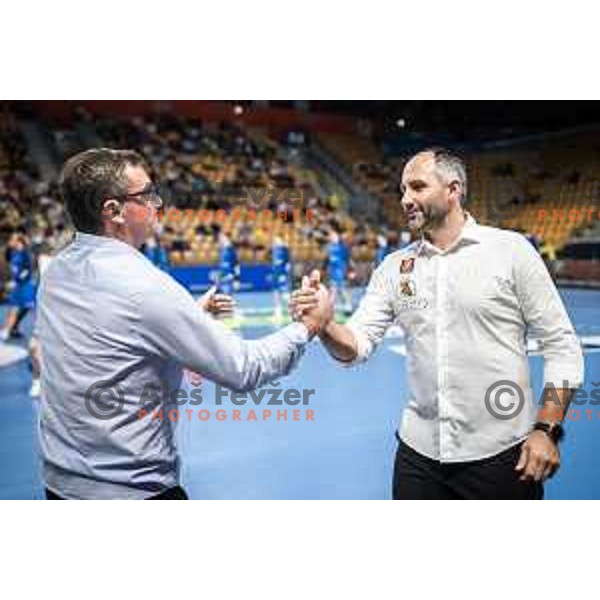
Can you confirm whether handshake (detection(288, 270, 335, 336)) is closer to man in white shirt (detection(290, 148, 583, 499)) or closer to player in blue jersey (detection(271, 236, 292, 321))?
man in white shirt (detection(290, 148, 583, 499))

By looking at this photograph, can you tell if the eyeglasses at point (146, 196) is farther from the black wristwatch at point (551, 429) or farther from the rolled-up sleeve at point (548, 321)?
the black wristwatch at point (551, 429)

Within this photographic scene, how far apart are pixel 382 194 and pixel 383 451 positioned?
33.0ft

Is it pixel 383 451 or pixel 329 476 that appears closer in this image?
pixel 329 476

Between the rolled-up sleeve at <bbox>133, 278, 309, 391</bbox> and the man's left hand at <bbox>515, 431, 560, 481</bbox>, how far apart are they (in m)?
0.82

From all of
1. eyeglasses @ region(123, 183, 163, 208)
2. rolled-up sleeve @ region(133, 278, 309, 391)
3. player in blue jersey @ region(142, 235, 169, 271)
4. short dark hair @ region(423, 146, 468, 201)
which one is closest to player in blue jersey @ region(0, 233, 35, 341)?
player in blue jersey @ region(142, 235, 169, 271)

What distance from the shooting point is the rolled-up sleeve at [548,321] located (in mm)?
1918

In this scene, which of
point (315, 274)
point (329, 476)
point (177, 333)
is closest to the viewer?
point (177, 333)

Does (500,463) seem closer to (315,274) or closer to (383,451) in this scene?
(315,274)

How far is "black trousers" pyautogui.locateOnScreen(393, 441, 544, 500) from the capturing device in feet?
6.66

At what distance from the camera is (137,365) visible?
1.61m
